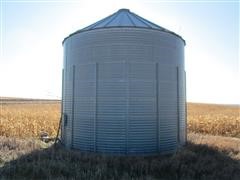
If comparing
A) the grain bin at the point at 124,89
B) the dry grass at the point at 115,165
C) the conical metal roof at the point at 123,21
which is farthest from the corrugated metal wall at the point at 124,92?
the dry grass at the point at 115,165

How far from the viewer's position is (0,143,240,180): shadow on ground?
8.55m

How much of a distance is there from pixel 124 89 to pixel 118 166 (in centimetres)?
262

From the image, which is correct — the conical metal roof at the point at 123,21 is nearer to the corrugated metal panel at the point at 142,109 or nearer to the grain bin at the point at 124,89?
the grain bin at the point at 124,89

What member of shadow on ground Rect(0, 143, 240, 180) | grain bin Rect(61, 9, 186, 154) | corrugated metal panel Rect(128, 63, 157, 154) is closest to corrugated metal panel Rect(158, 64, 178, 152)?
grain bin Rect(61, 9, 186, 154)

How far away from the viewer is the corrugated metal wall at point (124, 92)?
1088 cm

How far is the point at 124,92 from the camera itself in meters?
10.9

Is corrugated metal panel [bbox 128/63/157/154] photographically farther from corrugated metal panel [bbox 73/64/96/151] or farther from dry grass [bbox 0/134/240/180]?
corrugated metal panel [bbox 73/64/96/151]

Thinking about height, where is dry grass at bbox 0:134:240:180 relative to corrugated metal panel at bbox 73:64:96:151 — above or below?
below

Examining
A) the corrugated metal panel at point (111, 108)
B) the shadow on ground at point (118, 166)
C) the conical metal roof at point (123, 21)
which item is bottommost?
the shadow on ground at point (118, 166)

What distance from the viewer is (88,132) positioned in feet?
37.2

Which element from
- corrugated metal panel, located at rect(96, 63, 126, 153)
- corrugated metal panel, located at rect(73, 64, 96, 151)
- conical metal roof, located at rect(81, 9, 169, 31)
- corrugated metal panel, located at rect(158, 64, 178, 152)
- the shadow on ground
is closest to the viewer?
the shadow on ground

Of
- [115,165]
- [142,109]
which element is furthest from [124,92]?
[115,165]

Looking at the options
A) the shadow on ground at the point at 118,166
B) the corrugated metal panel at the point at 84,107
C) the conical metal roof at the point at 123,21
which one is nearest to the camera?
the shadow on ground at the point at 118,166

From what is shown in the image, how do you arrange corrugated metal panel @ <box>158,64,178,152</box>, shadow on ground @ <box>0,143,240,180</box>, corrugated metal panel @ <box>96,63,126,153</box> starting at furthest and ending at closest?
corrugated metal panel @ <box>158,64,178,152</box> < corrugated metal panel @ <box>96,63,126,153</box> < shadow on ground @ <box>0,143,240,180</box>
